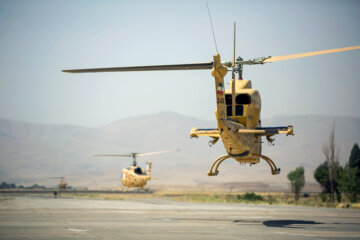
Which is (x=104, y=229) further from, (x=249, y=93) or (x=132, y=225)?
(x=249, y=93)

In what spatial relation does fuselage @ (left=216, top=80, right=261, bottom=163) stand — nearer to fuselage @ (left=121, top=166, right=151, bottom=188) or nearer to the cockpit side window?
the cockpit side window

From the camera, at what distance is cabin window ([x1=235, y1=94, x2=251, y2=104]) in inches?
957

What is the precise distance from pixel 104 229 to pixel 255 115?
32.5 ft

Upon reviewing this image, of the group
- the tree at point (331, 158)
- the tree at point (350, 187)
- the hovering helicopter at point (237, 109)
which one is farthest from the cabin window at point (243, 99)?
the tree at point (331, 158)

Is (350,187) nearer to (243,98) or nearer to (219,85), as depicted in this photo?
(243,98)

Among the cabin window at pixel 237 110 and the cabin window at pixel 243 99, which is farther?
the cabin window at pixel 243 99

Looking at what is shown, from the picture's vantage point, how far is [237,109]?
2431 cm

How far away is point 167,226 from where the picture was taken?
22875 millimetres

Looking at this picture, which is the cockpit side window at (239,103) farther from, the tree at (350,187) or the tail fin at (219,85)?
the tree at (350,187)

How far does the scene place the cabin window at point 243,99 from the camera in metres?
24.3

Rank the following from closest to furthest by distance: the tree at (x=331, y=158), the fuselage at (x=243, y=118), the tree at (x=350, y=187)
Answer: the fuselage at (x=243, y=118), the tree at (x=350, y=187), the tree at (x=331, y=158)

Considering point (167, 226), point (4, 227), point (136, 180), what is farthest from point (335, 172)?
point (4, 227)

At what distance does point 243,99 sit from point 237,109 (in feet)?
2.04

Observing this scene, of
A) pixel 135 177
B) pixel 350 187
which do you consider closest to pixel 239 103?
pixel 350 187
